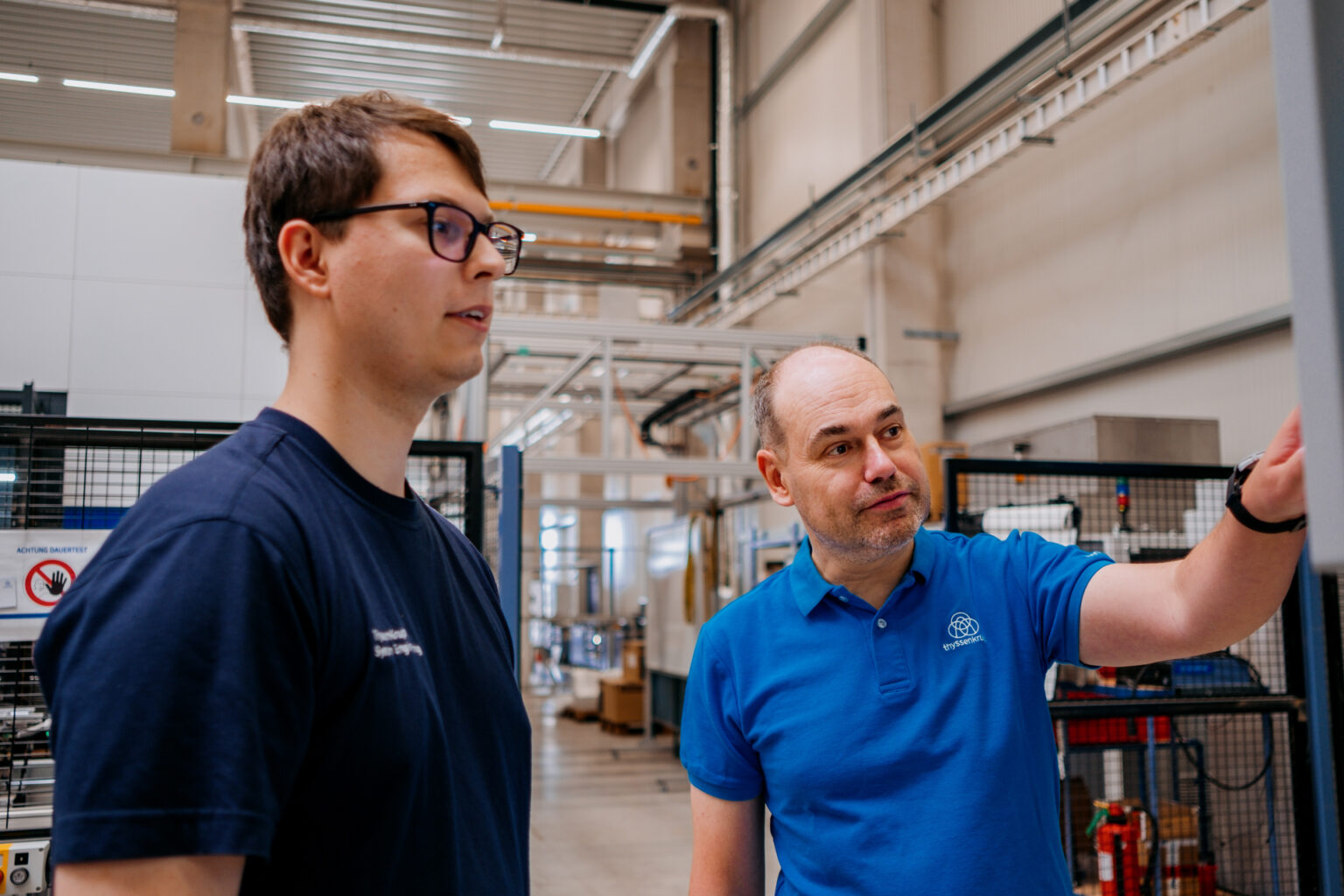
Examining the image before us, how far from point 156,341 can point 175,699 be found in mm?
4836

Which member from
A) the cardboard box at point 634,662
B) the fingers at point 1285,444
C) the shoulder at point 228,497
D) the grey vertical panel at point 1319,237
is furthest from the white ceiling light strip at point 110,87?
the grey vertical panel at point 1319,237

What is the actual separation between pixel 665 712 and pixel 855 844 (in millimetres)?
9236

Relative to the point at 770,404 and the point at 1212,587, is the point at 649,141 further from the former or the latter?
the point at 1212,587

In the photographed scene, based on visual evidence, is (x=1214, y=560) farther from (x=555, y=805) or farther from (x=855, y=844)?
(x=555, y=805)

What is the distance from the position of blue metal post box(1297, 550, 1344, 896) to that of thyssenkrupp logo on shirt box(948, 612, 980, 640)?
67.5 inches

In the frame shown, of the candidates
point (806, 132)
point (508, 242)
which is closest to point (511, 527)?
point (508, 242)

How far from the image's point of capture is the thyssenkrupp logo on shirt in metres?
1.53

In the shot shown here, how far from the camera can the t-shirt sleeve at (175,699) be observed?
0.67m

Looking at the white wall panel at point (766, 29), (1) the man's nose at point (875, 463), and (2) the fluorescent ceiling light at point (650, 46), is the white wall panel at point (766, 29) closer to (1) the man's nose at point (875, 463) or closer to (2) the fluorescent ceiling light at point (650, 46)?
(2) the fluorescent ceiling light at point (650, 46)

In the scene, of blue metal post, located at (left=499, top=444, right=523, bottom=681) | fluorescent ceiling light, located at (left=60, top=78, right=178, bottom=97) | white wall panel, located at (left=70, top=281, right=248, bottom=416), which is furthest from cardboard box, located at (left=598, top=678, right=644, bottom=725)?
blue metal post, located at (left=499, top=444, right=523, bottom=681)

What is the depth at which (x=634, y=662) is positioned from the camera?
37.1ft

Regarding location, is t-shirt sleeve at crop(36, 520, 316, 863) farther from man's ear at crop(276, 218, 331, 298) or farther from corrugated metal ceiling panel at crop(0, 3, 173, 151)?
corrugated metal ceiling panel at crop(0, 3, 173, 151)

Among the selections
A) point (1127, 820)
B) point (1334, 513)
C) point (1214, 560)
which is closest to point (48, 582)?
point (1214, 560)

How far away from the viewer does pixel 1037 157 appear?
6.66 metres
